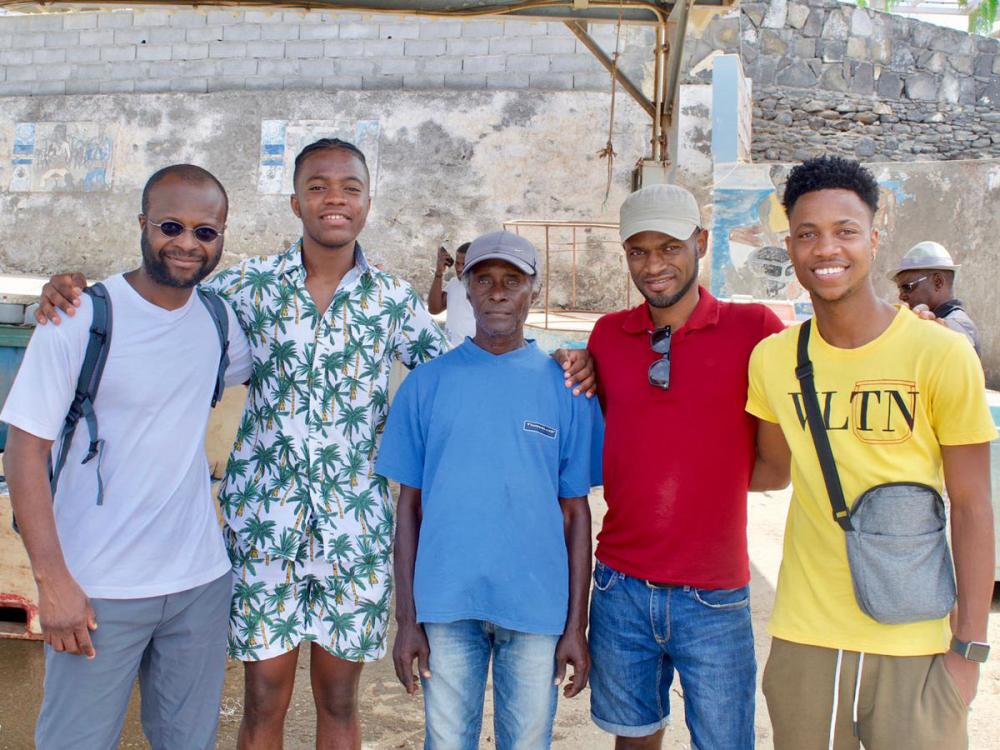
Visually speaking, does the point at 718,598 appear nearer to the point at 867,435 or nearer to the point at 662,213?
the point at 867,435

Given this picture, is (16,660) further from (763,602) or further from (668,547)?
(763,602)

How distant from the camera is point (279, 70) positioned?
11547 millimetres

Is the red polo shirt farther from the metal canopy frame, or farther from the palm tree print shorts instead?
the metal canopy frame

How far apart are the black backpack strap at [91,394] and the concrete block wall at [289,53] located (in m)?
9.49

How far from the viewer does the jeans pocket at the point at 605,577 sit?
2.20m

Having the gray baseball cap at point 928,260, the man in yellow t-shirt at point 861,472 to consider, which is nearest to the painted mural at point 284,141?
the gray baseball cap at point 928,260

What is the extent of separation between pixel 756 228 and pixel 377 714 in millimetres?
6782

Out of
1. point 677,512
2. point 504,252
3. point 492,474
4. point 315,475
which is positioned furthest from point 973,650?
point 315,475

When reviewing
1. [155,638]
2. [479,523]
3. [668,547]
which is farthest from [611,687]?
[155,638]

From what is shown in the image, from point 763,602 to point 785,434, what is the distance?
2811 millimetres

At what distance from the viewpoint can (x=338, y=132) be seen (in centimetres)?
1135

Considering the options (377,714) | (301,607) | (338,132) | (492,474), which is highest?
(338,132)

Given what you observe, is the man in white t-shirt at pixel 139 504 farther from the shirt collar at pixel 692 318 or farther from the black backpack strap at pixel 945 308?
the black backpack strap at pixel 945 308

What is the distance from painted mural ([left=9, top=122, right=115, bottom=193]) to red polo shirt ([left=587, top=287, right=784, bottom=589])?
11478 mm
